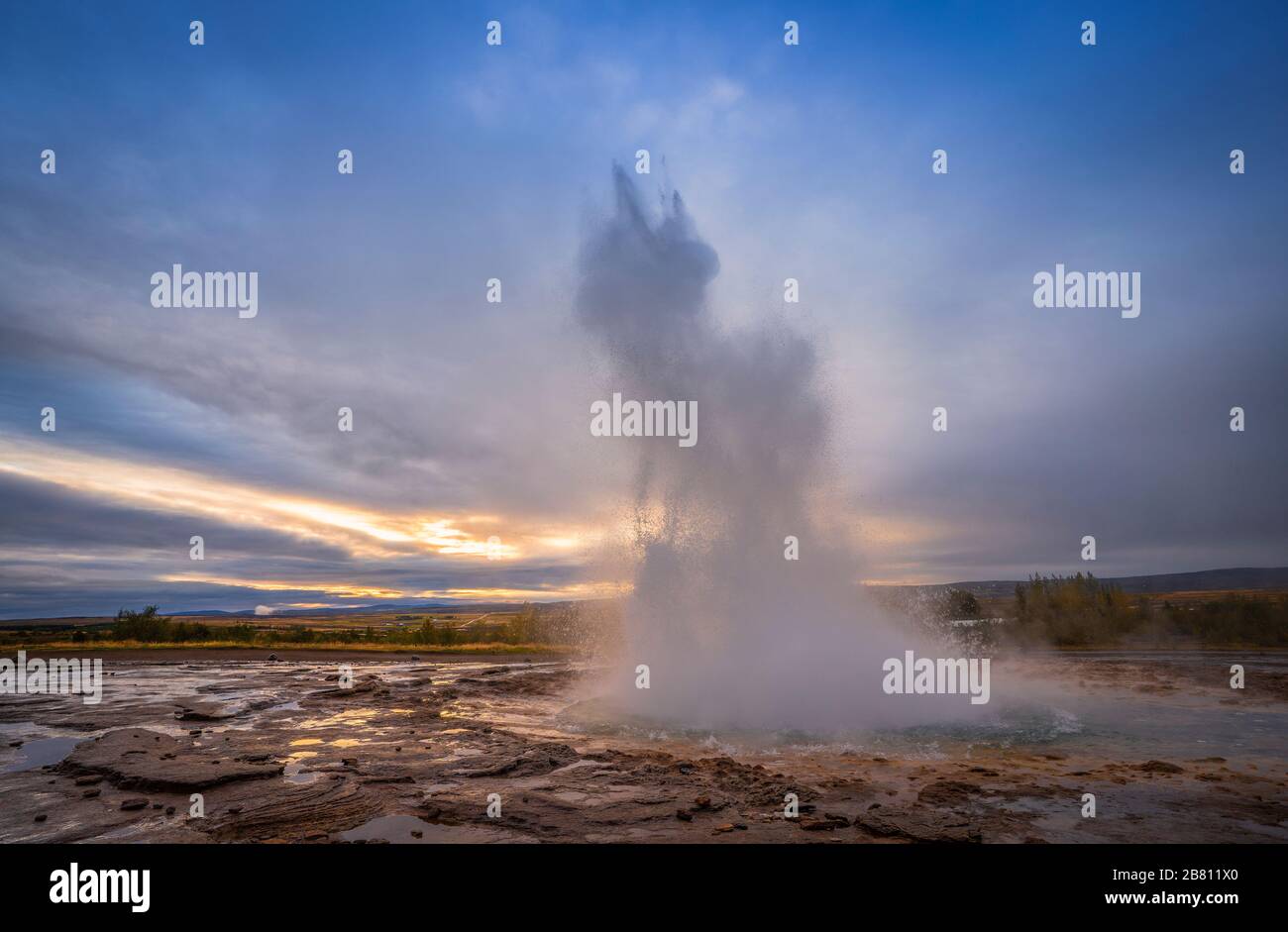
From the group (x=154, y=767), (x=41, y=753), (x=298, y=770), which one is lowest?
(x=41, y=753)

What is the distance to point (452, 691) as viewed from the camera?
19781 mm

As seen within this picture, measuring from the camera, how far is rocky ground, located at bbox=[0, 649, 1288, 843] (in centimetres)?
704

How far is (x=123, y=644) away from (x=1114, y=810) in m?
48.4

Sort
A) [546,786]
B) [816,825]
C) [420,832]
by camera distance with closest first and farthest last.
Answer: [420,832]
[816,825]
[546,786]

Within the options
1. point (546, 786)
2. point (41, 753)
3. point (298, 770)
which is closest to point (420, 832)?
point (546, 786)

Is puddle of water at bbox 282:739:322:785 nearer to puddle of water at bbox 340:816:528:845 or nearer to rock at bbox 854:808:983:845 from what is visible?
puddle of water at bbox 340:816:528:845

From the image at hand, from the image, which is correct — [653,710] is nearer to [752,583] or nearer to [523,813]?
[752,583]

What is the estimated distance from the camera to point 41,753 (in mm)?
11258

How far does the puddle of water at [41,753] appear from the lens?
10305 millimetres

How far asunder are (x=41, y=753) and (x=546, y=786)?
10.2 metres

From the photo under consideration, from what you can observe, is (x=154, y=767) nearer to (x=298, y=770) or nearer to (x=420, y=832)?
(x=298, y=770)

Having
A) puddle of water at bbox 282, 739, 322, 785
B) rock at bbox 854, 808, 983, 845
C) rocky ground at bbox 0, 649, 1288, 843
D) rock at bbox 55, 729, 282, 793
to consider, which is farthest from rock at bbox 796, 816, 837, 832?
rock at bbox 55, 729, 282, 793
